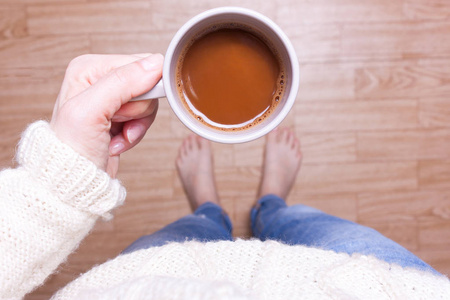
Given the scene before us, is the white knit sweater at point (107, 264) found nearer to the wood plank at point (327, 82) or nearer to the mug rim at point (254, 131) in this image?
the mug rim at point (254, 131)

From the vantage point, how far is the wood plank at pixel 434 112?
4.00ft

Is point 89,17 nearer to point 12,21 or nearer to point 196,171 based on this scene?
point 12,21

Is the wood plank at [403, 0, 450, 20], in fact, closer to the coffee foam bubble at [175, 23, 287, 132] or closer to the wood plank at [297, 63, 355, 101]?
the wood plank at [297, 63, 355, 101]

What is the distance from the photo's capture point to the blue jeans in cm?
77

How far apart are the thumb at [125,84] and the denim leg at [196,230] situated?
37 cm

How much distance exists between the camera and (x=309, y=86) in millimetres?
1194

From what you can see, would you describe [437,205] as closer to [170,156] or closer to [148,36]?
[170,156]

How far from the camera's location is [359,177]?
1.25 meters

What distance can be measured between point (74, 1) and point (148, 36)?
277mm

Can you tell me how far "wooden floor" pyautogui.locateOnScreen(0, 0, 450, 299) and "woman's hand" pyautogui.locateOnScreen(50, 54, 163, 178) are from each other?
22.7 inches

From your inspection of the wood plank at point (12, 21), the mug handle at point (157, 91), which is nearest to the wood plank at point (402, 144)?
the mug handle at point (157, 91)

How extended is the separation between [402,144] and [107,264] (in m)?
1.07

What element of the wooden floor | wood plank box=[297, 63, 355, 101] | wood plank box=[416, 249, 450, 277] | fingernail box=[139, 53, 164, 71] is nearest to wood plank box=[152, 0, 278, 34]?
the wooden floor

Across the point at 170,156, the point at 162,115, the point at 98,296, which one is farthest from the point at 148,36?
the point at 98,296
